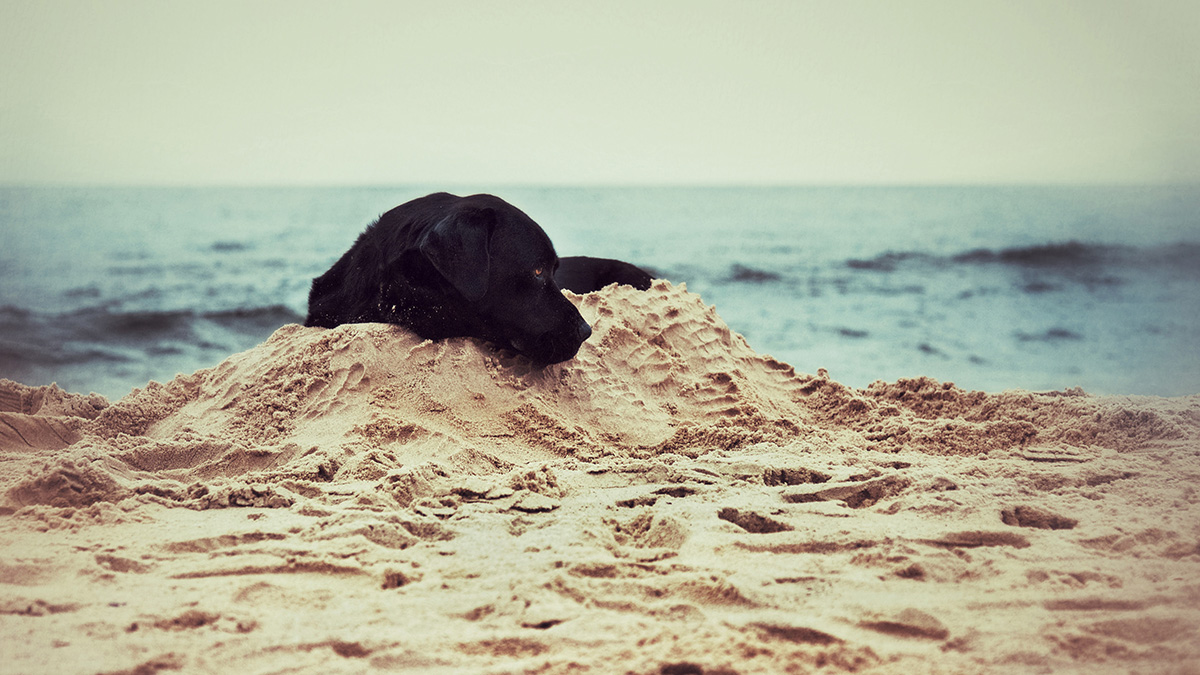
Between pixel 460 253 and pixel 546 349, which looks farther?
pixel 546 349

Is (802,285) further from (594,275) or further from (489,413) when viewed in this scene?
(489,413)

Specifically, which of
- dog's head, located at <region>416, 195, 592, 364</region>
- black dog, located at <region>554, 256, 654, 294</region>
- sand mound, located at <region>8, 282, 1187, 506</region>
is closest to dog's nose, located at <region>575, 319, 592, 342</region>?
dog's head, located at <region>416, 195, 592, 364</region>

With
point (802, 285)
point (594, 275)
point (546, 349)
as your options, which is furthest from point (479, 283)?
point (802, 285)

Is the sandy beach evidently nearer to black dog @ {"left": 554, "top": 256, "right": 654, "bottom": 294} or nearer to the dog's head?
the dog's head

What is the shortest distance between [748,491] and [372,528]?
1.23m

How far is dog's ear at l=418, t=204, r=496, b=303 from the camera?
10.5ft

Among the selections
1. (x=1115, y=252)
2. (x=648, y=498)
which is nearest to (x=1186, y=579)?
(x=648, y=498)

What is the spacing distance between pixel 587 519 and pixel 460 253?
1382 mm

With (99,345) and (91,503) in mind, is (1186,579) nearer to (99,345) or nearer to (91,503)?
(91,503)

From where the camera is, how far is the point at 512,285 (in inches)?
133

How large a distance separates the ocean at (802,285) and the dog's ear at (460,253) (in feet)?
18.4

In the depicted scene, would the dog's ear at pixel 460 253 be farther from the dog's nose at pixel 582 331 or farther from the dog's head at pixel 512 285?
the dog's nose at pixel 582 331

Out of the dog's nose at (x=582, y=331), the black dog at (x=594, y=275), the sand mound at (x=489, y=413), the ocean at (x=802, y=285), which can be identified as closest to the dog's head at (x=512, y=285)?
the dog's nose at (x=582, y=331)

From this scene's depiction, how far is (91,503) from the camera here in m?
2.32
